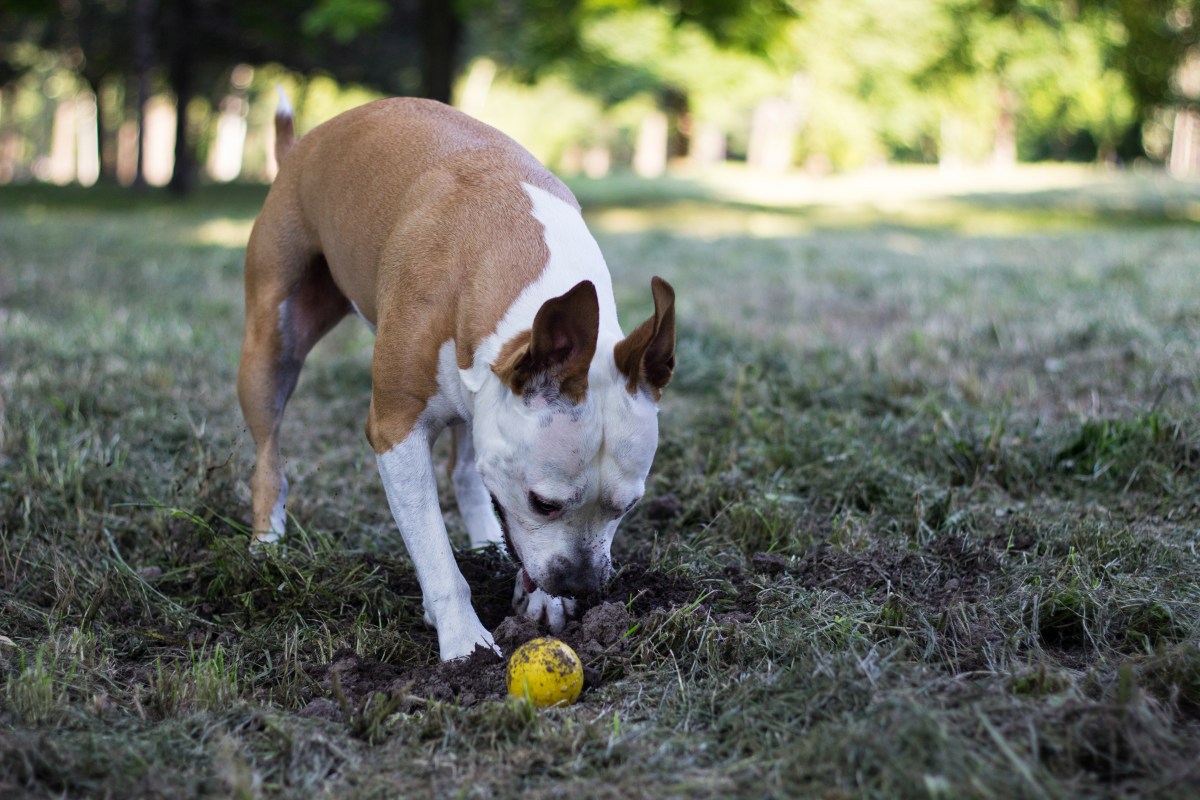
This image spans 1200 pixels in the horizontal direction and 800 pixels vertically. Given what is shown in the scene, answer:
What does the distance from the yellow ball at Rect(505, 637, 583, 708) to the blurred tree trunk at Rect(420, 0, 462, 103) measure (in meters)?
14.1

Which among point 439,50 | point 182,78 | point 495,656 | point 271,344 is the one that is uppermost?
point 439,50

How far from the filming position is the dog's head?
9.19 ft

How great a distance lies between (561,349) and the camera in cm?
282

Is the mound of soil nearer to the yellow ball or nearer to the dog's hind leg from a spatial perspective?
the yellow ball

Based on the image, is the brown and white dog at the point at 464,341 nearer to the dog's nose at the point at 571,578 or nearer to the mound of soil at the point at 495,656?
the dog's nose at the point at 571,578

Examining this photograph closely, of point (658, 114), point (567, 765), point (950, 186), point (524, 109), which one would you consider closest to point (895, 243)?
point (567, 765)

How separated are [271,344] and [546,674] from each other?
6.45ft

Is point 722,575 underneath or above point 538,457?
underneath

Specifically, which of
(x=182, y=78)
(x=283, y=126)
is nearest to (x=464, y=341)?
(x=283, y=126)

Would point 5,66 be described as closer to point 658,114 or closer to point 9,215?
point 9,215

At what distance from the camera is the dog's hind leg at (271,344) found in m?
4.05

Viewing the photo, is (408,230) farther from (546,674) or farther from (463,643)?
(546,674)

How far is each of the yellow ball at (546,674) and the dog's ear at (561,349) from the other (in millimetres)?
652

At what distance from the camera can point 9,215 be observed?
14.5m
